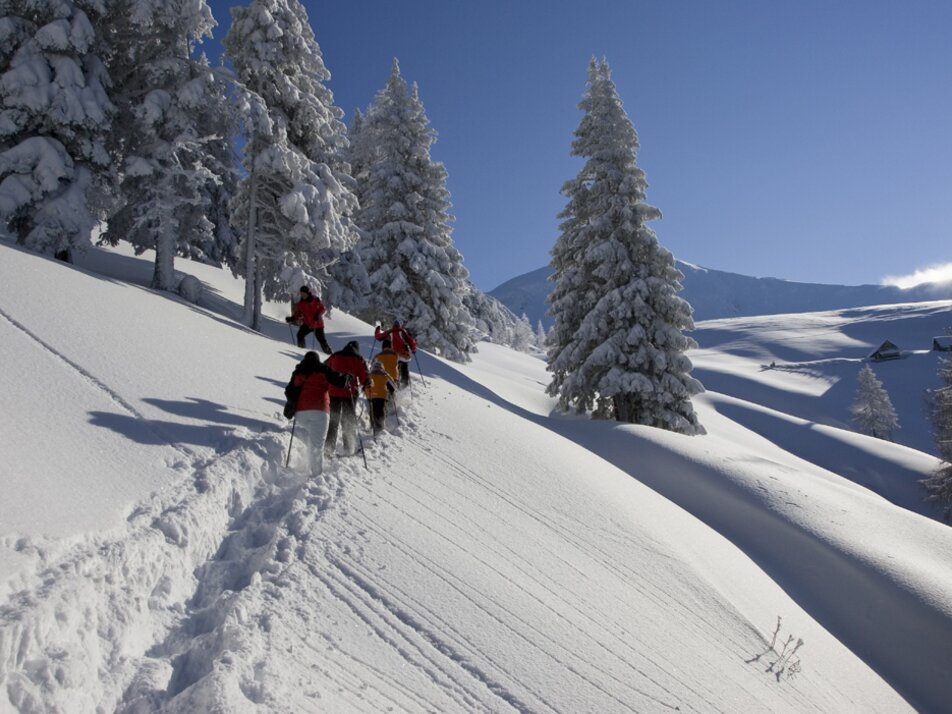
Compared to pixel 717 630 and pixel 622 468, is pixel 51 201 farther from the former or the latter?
pixel 717 630

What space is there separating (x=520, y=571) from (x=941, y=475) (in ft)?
88.3

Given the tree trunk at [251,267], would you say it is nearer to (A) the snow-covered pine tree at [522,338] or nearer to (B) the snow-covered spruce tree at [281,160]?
(B) the snow-covered spruce tree at [281,160]

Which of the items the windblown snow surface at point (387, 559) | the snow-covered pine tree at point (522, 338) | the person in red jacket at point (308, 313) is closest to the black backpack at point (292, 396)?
the windblown snow surface at point (387, 559)

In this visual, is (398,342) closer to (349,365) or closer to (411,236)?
A: (349,365)

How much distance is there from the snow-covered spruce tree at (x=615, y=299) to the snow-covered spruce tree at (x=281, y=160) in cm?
799

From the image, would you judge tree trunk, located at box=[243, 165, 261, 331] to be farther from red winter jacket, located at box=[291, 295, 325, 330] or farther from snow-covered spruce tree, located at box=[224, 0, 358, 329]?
red winter jacket, located at box=[291, 295, 325, 330]

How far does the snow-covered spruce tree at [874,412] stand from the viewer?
157ft

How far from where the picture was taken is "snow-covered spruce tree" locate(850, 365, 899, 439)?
47.9 metres

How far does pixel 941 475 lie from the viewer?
2369 cm

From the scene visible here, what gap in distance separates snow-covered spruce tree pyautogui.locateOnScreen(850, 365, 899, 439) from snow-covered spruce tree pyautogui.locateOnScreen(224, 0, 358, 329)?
2013 inches

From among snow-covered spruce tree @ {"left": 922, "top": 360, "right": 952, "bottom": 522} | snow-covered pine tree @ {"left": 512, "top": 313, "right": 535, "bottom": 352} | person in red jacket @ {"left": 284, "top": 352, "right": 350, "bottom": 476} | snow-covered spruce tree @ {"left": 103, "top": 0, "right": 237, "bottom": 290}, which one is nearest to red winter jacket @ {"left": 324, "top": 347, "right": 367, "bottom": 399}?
person in red jacket @ {"left": 284, "top": 352, "right": 350, "bottom": 476}

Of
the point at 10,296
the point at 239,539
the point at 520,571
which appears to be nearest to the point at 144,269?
the point at 10,296

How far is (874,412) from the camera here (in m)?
48.3

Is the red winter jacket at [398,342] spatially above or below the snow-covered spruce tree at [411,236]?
below
